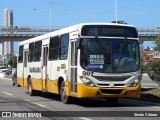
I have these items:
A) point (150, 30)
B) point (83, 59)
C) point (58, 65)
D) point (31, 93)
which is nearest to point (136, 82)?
point (83, 59)

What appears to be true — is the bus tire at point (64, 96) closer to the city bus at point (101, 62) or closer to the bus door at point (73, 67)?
the city bus at point (101, 62)

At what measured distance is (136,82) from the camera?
16.8m

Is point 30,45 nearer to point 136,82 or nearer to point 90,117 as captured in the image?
point 136,82

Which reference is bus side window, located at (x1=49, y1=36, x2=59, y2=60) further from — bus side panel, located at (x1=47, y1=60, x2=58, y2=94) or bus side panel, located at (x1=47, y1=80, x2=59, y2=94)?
bus side panel, located at (x1=47, y1=80, x2=59, y2=94)

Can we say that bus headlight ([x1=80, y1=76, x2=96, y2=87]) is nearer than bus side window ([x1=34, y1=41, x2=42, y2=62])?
Yes

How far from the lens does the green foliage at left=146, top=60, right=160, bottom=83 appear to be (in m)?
22.5

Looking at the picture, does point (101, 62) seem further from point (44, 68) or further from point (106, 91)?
point (44, 68)

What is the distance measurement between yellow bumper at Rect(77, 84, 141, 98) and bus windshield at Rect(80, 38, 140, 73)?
2.24 ft

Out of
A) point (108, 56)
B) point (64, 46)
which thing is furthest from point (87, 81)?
point (64, 46)

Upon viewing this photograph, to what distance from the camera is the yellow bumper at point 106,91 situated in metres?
16.2

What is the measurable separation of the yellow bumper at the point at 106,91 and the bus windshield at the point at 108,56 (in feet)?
2.24

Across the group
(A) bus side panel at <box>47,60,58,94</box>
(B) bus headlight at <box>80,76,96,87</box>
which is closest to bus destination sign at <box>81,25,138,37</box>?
(B) bus headlight at <box>80,76,96,87</box>

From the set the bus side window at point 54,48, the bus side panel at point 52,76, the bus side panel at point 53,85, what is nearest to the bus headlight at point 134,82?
the bus side panel at point 53,85

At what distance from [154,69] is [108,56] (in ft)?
22.7
